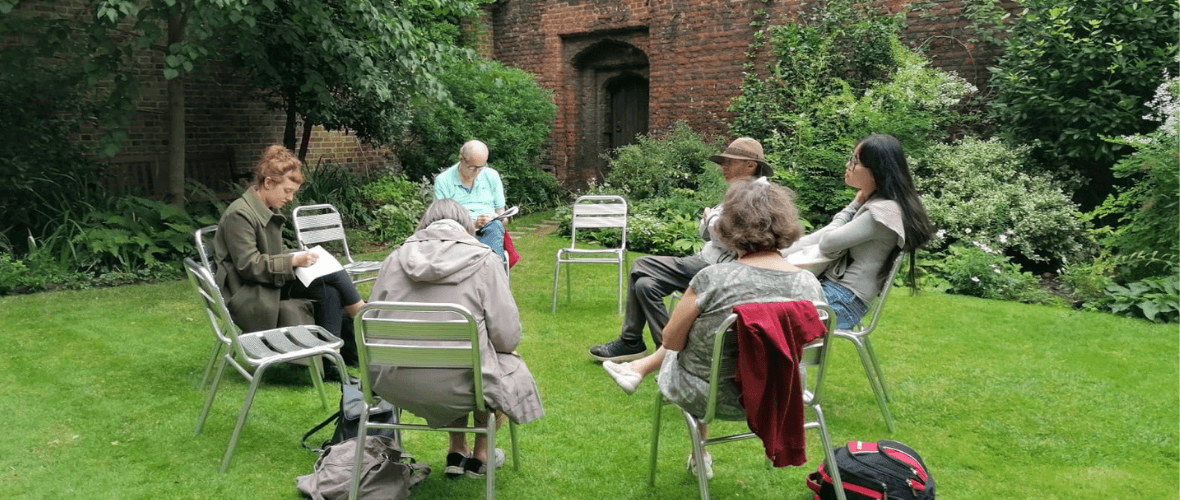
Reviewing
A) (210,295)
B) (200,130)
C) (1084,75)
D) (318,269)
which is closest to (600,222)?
(318,269)

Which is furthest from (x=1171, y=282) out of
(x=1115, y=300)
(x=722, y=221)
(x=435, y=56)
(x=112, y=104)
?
(x=112, y=104)

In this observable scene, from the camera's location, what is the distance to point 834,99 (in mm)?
9578

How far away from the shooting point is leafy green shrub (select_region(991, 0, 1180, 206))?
7984 mm

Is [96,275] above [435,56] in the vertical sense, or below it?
below

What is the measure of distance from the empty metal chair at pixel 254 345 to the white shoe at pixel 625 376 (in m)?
1.23

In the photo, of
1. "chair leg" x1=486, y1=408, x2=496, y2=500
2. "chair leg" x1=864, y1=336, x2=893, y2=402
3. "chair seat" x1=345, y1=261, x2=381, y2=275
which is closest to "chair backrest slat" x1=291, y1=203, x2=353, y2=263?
"chair seat" x1=345, y1=261, x2=381, y2=275

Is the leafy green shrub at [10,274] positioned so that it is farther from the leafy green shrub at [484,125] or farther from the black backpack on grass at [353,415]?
the leafy green shrub at [484,125]

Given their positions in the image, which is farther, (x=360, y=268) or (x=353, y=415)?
(x=360, y=268)

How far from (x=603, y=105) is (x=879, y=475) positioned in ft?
37.5

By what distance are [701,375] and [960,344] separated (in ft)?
10.9

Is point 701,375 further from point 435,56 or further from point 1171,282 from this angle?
point 435,56

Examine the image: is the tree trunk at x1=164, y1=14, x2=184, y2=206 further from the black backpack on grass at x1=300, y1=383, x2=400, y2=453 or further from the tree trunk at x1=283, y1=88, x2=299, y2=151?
the black backpack on grass at x1=300, y1=383, x2=400, y2=453

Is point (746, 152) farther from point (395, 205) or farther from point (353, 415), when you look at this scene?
point (395, 205)

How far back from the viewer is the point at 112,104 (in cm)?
769
